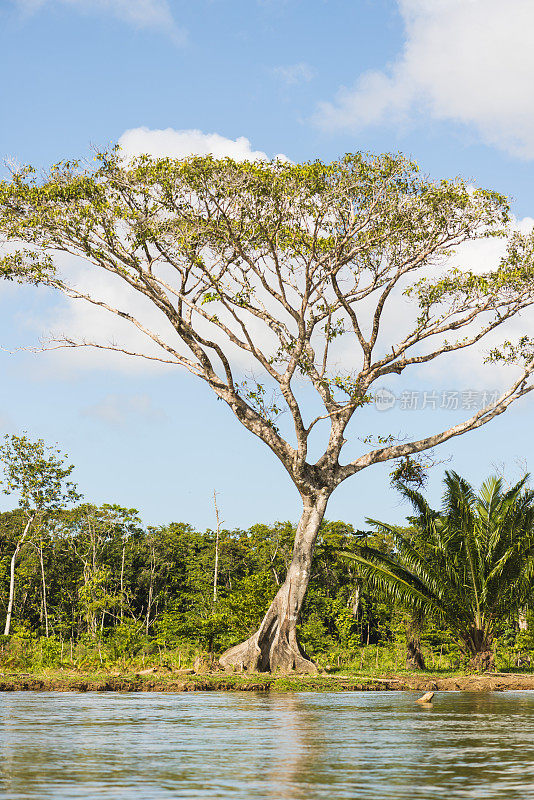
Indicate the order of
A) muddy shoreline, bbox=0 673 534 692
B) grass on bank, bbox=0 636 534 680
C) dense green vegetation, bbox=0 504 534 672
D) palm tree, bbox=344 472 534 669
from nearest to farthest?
muddy shoreline, bbox=0 673 534 692, grass on bank, bbox=0 636 534 680, palm tree, bbox=344 472 534 669, dense green vegetation, bbox=0 504 534 672

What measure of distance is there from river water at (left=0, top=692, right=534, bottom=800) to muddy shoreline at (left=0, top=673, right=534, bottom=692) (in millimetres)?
4381

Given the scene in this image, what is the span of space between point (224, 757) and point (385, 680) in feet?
45.0

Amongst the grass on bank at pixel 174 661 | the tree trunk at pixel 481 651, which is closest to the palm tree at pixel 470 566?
the tree trunk at pixel 481 651

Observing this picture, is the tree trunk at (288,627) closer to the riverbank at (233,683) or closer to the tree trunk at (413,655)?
the riverbank at (233,683)

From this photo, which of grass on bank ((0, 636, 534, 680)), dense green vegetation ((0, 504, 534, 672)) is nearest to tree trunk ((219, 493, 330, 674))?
grass on bank ((0, 636, 534, 680))

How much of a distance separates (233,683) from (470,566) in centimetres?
822

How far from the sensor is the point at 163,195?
68.9 ft

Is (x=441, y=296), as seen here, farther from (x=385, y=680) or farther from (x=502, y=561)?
(x=385, y=680)

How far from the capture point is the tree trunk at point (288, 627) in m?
21.1

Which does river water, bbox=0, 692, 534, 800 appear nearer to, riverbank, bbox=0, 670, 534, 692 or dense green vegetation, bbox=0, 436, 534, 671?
riverbank, bbox=0, 670, 534, 692

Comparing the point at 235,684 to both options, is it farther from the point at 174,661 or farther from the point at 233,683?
the point at 174,661

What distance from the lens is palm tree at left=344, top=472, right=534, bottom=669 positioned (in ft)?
77.4

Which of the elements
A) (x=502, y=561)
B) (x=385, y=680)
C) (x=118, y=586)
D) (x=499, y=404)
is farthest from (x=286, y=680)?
(x=118, y=586)

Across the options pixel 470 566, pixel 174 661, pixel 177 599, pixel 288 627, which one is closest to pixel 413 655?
pixel 470 566
